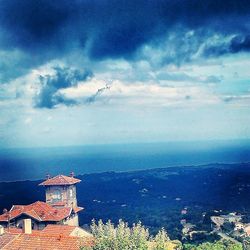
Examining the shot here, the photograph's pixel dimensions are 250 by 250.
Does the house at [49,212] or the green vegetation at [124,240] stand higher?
the green vegetation at [124,240]

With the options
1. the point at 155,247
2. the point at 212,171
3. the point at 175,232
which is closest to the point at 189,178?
the point at 212,171

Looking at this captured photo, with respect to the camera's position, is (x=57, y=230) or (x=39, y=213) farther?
(x=39, y=213)

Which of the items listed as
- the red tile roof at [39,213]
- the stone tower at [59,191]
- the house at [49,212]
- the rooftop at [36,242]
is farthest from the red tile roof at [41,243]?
the stone tower at [59,191]

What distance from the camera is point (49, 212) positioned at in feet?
160

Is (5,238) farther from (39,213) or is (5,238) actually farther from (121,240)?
(39,213)

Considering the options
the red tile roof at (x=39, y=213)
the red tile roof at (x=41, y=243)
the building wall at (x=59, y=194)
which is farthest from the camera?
the building wall at (x=59, y=194)

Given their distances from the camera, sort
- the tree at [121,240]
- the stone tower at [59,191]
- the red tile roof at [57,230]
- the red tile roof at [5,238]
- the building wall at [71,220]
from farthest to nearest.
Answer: the stone tower at [59,191], the building wall at [71,220], the red tile roof at [57,230], the red tile roof at [5,238], the tree at [121,240]

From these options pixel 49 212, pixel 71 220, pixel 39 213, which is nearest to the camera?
pixel 39 213

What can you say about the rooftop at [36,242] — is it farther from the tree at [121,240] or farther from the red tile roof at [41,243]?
the tree at [121,240]

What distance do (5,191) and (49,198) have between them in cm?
7340

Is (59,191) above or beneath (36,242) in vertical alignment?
above

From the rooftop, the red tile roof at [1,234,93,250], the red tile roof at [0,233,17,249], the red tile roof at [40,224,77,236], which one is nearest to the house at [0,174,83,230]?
the red tile roof at [40,224,77,236]

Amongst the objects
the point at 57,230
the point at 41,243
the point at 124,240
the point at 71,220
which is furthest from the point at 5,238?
the point at 71,220

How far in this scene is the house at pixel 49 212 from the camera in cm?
4706
